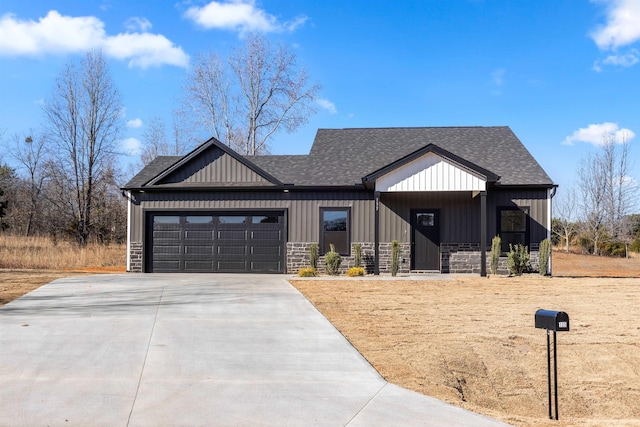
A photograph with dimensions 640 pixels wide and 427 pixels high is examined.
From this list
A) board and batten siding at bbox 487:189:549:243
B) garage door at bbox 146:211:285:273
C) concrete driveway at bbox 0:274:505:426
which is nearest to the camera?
concrete driveway at bbox 0:274:505:426

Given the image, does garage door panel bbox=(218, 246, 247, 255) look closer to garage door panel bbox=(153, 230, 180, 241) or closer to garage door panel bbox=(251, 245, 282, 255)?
garage door panel bbox=(251, 245, 282, 255)

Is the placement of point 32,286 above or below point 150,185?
below

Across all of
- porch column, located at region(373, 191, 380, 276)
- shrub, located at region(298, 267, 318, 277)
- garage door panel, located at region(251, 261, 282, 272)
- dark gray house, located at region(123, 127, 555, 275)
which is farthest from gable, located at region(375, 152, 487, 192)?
garage door panel, located at region(251, 261, 282, 272)

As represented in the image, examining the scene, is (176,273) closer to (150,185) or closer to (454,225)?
(150,185)

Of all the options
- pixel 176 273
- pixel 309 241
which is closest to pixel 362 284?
pixel 309 241

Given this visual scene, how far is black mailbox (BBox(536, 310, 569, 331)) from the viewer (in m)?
5.13

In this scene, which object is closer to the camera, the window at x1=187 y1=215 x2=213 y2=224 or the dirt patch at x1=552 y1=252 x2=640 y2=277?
the window at x1=187 y1=215 x2=213 y2=224

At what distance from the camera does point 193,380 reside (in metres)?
5.26

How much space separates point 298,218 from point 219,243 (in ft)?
9.70

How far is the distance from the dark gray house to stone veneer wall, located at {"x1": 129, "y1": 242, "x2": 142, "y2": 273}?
1.4 inches

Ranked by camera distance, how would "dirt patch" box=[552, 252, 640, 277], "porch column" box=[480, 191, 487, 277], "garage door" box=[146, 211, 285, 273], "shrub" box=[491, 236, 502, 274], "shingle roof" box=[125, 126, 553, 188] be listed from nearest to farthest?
"porch column" box=[480, 191, 487, 277] < "shrub" box=[491, 236, 502, 274] < "garage door" box=[146, 211, 285, 273] < "shingle roof" box=[125, 126, 553, 188] < "dirt patch" box=[552, 252, 640, 277]

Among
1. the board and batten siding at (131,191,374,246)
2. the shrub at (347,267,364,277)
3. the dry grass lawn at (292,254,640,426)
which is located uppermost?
the board and batten siding at (131,191,374,246)

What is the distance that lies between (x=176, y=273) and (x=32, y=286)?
6121 mm

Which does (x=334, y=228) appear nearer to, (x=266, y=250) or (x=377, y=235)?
(x=377, y=235)
